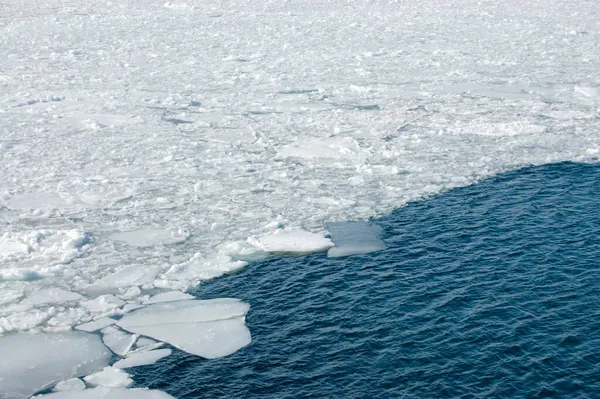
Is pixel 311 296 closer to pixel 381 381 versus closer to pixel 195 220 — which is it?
pixel 381 381

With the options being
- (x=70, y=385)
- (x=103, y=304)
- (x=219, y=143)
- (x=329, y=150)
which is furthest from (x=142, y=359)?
(x=219, y=143)

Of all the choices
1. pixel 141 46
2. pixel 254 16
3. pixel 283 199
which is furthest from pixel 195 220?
pixel 254 16

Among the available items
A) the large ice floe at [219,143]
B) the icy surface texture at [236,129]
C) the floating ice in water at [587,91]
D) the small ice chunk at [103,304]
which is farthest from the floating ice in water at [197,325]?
the floating ice in water at [587,91]

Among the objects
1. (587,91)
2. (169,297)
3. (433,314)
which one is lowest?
(433,314)

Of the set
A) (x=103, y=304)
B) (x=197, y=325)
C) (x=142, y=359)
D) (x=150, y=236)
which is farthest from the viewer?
(x=150, y=236)

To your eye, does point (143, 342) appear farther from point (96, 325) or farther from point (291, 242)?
point (291, 242)

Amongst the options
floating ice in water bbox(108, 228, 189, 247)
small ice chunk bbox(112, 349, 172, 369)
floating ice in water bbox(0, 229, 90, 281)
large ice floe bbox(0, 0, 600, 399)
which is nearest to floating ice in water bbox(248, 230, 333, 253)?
large ice floe bbox(0, 0, 600, 399)

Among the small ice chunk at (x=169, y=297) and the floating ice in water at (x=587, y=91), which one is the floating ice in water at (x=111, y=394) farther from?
the floating ice in water at (x=587, y=91)
